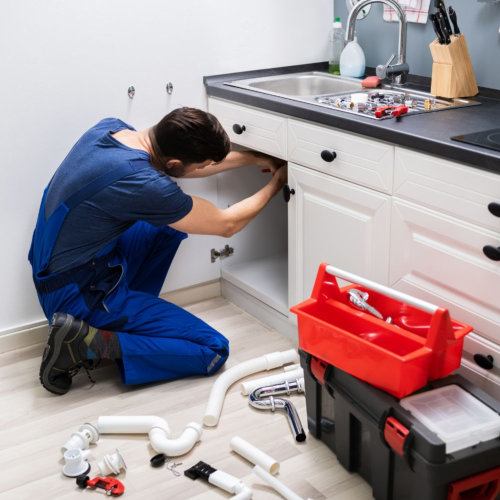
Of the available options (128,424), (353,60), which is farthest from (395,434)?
(353,60)

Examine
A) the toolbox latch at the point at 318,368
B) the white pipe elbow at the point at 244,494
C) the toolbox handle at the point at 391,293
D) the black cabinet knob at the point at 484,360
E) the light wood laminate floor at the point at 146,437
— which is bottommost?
the light wood laminate floor at the point at 146,437

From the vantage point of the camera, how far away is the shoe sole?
7.99 ft

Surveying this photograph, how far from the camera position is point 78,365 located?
2.53 metres

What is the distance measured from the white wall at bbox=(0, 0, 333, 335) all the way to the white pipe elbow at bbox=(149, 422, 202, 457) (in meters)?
0.88

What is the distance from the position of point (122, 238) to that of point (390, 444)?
4.42 ft

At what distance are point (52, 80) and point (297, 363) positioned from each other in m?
1.30

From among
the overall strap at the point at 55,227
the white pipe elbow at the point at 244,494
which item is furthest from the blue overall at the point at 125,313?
the white pipe elbow at the point at 244,494

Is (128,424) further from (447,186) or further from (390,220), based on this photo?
(447,186)

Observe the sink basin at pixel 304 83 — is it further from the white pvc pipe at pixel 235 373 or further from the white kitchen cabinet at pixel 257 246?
the white pvc pipe at pixel 235 373

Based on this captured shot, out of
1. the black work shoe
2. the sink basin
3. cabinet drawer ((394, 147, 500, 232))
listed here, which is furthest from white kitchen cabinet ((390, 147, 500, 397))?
the black work shoe

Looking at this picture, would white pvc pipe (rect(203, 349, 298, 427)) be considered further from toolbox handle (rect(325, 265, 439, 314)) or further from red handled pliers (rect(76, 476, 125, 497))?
toolbox handle (rect(325, 265, 439, 314))

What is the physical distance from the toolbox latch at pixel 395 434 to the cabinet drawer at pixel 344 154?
70 cm

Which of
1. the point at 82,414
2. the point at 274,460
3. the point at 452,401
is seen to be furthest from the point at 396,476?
the point at 82,414

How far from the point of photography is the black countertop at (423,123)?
1.87 metres
